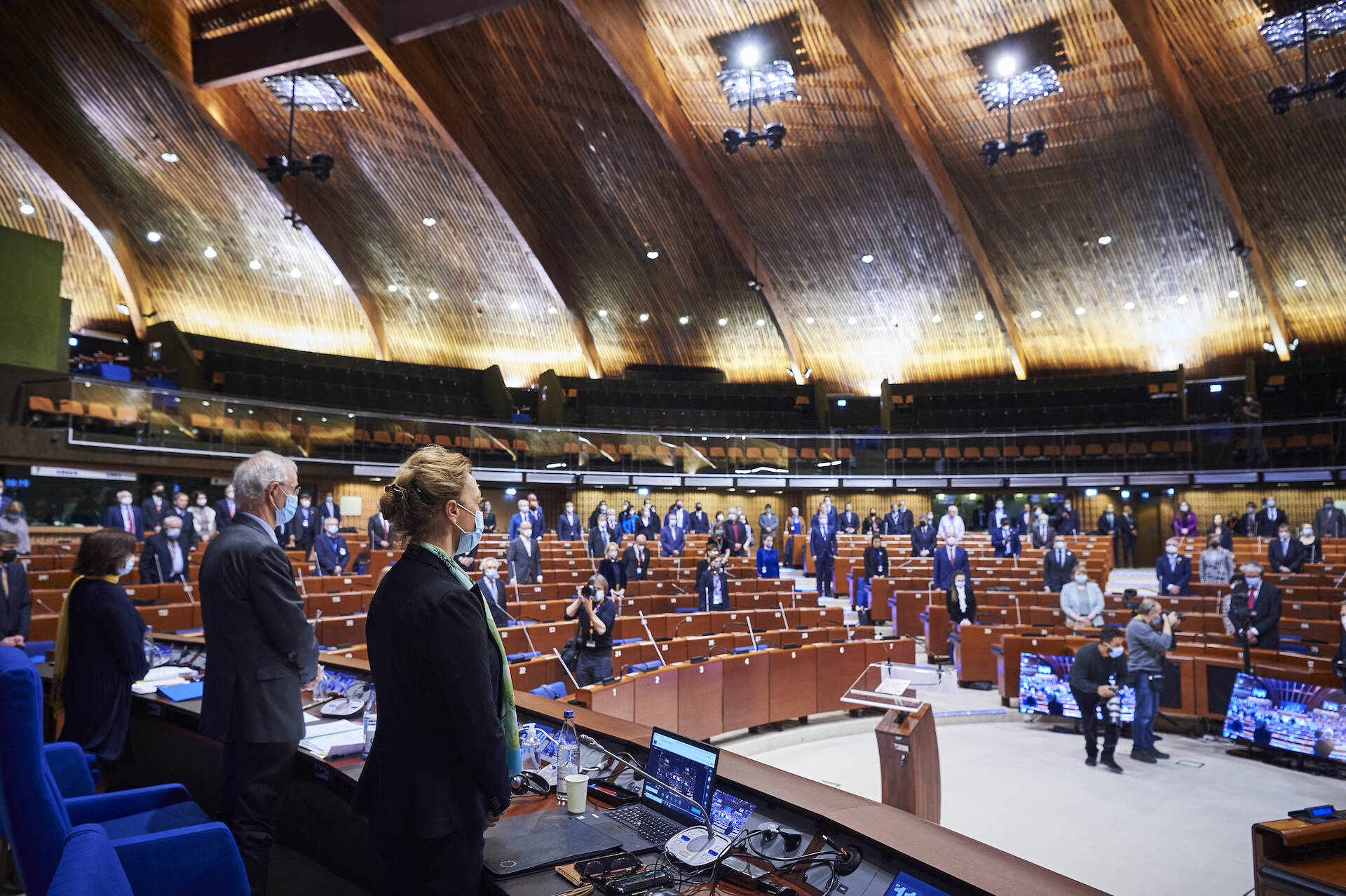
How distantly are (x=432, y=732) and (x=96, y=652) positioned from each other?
252 cm

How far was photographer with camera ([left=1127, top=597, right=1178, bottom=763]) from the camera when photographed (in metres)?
7.88

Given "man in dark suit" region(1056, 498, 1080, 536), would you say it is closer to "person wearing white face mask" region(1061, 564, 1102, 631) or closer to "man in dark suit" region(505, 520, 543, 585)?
"person wearing white face mask" region(1061, 564, 1102, 631)

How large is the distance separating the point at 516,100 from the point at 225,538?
17.3 metres

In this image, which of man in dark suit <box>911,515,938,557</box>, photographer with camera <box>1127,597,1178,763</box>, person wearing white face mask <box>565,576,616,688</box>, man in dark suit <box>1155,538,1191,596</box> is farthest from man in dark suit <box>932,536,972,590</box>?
person wearing white face mask <box>565,576,616,688</box>

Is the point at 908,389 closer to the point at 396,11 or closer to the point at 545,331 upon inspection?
the point at 545,331

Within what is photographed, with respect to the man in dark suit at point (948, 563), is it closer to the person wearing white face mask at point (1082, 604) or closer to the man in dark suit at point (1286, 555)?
the person wearing white face mask at point (1082, 604)

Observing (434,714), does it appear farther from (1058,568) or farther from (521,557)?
(1058,568)

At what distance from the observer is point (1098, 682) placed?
7906 millimetres

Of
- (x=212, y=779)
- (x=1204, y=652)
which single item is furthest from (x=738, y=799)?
(x=1204, y=652)

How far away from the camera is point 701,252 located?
22203 mm

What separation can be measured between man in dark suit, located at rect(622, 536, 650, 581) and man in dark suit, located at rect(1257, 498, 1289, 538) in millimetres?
12199

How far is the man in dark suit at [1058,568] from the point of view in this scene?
12516 millimetres

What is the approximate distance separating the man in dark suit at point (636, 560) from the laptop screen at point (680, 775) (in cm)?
1024

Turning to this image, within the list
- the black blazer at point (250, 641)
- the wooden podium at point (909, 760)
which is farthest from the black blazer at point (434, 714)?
the wooden podium at point (909, 760)
